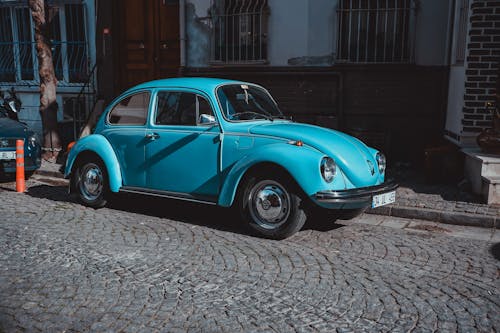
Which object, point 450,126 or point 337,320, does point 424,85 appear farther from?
point 337,320

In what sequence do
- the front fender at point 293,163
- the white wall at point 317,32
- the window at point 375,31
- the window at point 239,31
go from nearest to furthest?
1. the front fender at point 293,163
2. the white wall at point 317,32
3. the window at point 375,31
4. the window at point 239,31

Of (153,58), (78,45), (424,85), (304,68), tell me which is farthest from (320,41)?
(78,45)

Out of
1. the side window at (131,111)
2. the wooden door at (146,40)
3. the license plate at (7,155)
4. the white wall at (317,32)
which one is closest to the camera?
the side window at (131,111)

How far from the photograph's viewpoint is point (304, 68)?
34.7 feet

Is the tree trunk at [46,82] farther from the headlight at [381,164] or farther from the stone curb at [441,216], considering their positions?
the headlight at [381,164]

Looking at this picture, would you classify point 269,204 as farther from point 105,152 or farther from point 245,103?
point 105,152

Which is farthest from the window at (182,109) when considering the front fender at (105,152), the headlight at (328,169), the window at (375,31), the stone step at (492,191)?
the window at (375,31)

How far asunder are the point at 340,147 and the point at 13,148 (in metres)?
5.76

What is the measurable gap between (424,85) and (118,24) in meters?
7.42

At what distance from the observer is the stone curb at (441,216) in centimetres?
611

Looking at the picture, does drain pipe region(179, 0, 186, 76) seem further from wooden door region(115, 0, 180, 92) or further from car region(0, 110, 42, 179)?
car region(0, 110, 42, 179)

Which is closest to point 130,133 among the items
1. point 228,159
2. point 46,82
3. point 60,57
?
point 228,159

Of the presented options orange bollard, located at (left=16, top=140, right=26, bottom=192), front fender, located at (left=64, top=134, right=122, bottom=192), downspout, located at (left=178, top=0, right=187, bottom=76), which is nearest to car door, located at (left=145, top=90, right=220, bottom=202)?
front fender, located at (left=64, top=134, right=122, bottom=192)

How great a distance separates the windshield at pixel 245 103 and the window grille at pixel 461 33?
4.20 meters
